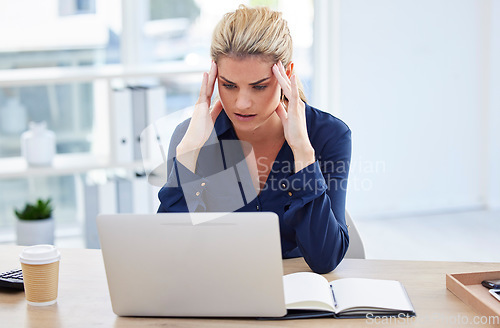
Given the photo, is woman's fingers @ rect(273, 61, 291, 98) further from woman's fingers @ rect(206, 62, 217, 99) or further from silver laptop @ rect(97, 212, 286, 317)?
silver laptop @ rect(97, 212, 286, 317)

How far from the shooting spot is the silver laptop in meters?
1.13

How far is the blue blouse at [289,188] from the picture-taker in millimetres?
1510

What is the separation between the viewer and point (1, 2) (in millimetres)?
3680

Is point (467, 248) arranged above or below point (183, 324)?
below

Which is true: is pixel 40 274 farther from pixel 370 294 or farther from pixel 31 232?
pixel 31 232

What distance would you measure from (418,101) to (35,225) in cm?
254

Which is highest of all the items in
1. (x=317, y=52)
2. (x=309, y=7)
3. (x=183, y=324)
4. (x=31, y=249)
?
(x=309, y=7)

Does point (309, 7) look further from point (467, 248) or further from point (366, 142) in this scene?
point (467, 248)

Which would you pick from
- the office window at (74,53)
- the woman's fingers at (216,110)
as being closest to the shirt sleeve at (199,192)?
the woman's fingers at (216,110)

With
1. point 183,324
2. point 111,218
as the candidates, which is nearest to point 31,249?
point 111,218

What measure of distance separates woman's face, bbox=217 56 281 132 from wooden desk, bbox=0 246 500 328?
1.34 ft

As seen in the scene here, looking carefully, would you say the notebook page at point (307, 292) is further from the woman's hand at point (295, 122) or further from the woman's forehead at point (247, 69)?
the woman's forehead at point (247, 69)

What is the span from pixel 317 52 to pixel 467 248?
1548 millimetres

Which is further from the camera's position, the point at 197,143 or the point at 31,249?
the point at 197,143
